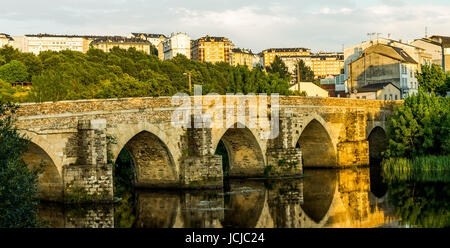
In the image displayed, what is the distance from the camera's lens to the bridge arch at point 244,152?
35.1m

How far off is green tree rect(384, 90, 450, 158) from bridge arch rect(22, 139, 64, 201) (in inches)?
863

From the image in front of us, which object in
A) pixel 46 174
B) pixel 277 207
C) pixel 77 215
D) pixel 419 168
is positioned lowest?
pixel 277 207

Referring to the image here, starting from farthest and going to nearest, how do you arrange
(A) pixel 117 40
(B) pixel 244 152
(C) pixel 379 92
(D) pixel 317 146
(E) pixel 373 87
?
(A) pixel 117 40, (E) pixel 373 87, (C) pixel 379 92, (D) pixel 317 146, (B) pixel 244 152

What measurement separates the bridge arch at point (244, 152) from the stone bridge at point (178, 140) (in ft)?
0.20

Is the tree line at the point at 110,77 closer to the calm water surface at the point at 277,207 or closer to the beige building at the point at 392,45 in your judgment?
the calm water surface at the point at 277,207

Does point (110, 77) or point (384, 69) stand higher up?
point (110, 77)

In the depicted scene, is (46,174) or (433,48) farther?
(433,48)

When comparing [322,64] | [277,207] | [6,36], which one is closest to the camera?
[277,207]

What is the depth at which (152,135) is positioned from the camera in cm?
2958

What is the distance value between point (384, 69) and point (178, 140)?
39698 millimetres

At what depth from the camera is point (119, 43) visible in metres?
156

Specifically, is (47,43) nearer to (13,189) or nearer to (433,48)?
(433,48)

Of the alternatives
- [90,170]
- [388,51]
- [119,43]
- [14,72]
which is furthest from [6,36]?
[90,170]

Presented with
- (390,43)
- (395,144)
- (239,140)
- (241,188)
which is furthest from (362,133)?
(390,43)
